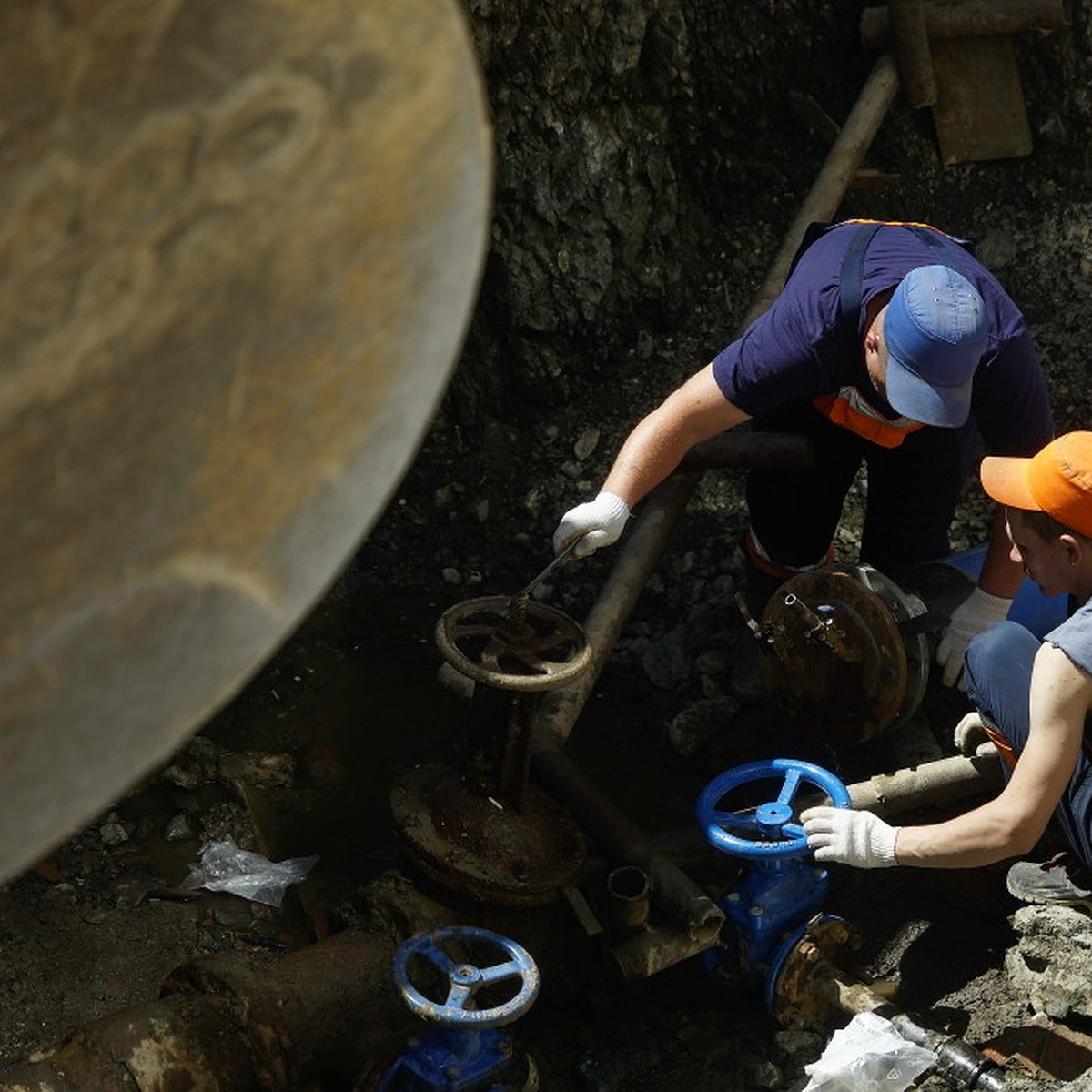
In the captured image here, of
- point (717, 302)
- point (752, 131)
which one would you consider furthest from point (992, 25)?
point (717, 302)

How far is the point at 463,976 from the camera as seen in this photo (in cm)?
273

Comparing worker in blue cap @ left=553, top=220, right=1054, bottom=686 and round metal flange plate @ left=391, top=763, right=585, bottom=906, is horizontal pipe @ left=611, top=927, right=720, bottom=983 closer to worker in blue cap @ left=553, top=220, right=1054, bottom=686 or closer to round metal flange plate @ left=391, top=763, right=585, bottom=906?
round metal flange plate @ left=391, top=763, right=585, bottom=906

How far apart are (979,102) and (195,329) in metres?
5.36

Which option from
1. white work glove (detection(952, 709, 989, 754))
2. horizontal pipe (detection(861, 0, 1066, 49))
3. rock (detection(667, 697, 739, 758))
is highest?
horizontal pipe (detection(861, 0, 1066, 49))

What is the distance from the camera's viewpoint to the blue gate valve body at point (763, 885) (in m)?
3.25

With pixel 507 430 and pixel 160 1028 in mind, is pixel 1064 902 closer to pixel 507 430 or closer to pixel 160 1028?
pixel 160 1028

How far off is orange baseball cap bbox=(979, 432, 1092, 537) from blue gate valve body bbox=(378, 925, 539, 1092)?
1.48 meters

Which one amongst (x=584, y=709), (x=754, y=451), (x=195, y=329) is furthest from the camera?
(x=584, y=709)

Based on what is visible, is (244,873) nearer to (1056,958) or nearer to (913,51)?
(1056,958)

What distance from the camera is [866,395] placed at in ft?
12.2

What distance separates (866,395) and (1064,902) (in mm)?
1385

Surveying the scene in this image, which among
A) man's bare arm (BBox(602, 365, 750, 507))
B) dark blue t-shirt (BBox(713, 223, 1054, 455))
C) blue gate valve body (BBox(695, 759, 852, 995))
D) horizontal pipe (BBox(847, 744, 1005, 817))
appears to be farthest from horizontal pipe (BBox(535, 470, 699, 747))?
horizontal pipe (BBox(847, 744, 1005, 817))

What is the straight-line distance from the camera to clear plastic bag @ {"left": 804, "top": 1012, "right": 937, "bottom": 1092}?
297 centimetres

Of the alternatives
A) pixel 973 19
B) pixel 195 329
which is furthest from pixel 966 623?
pixel 195 329
